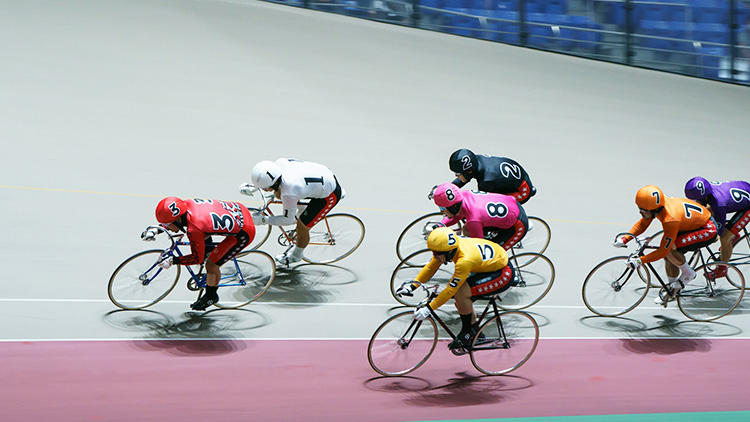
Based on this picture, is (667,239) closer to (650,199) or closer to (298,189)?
(650,199)

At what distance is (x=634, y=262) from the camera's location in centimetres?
610

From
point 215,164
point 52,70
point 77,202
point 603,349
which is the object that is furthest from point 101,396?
point 52,70

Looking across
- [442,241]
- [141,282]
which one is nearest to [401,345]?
[442,241]

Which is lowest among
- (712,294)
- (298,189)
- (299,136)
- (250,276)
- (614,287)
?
(712,294)

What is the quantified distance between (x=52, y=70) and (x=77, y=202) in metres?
4.15

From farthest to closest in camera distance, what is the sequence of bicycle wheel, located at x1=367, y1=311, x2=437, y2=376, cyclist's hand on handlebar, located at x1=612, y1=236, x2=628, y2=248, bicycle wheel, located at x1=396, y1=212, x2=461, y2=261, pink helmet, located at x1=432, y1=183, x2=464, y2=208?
bicycle wheel, located at x1=396, y1=212, x2=461, y2=261 < cyclist's hand on handlebar, located at x1=612, y1=236, x2=628, y2=248 < pink helmet, located at x1=432, y1=183, x2=464, y2=208 < bicycle wheel, located at x1=367, y1=311, x2=437, y2=376

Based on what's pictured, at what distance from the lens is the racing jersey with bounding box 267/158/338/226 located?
6086mm

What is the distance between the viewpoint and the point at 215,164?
30.1 feet

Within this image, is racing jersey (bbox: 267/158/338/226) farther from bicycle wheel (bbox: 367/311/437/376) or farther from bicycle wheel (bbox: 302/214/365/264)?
bicycle wheel (bbox: 367/311/437/376)

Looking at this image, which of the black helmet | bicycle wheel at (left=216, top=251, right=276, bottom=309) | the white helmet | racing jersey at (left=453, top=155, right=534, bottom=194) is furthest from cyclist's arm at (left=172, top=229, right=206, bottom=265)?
racing jersey at (left=453, top=155, right=534, bottom=194)

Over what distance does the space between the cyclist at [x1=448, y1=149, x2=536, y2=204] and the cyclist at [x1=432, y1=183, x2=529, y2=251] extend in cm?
53

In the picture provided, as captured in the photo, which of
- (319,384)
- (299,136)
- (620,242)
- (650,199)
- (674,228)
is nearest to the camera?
(319,384)

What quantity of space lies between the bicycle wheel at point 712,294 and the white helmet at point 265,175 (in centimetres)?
396

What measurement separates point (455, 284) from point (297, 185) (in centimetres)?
195
